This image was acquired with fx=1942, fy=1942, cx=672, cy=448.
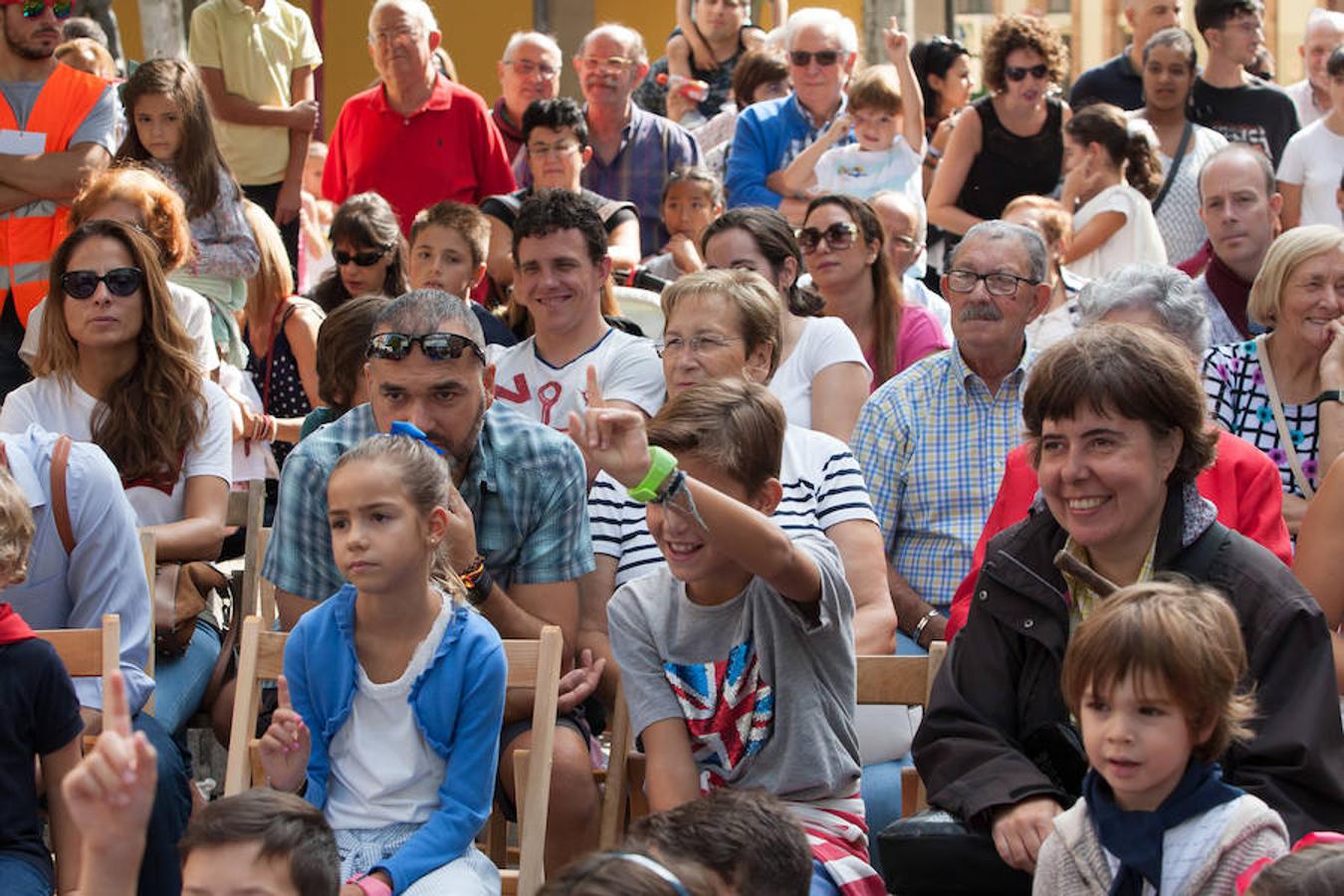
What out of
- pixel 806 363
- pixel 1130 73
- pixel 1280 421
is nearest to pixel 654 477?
pixel 806 363

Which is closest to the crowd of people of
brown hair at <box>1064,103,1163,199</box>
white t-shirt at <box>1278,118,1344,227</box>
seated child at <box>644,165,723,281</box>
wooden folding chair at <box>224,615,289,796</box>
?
wooden folding chair at <box>224,615,289,796</box>

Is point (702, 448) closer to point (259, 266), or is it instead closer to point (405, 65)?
point (259, 266)

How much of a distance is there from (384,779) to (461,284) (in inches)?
123

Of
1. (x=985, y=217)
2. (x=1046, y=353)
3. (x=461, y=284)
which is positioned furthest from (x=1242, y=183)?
(x=1046, y=353)

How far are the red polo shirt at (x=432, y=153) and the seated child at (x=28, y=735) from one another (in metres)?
4.77

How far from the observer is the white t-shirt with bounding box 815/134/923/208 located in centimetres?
841

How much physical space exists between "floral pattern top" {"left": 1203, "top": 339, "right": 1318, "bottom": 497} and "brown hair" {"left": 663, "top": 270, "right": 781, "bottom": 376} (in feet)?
Result: 4.11

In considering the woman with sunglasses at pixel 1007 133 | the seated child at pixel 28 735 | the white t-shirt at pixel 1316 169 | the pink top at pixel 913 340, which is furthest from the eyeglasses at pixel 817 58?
the seated child at pixel 28 735

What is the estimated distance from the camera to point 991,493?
5.26m

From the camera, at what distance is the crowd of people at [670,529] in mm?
3199

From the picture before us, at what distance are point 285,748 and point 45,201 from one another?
4.03m

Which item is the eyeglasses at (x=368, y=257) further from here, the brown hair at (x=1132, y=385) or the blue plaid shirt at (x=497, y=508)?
the brown hair at (x=1132, y=385)

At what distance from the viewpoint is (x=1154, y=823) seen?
10.4 ft

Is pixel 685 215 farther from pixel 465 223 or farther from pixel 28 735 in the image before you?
pixel 28 735
